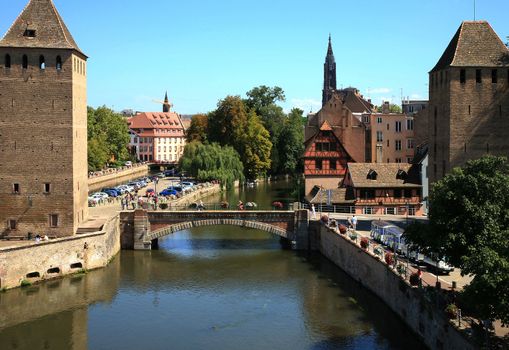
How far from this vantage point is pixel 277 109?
385 ft

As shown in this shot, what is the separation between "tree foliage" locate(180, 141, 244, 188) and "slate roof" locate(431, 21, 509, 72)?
48.7 meters

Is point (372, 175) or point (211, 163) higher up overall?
point (211, 163)

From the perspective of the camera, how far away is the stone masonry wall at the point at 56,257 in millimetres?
40688

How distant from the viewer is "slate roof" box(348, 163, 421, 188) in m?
57.7

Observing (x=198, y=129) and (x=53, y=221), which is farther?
(x=198, y=129)

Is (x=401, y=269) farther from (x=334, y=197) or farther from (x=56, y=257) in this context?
(x=334, y=197)

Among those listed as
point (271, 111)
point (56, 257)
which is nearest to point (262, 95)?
point (271, 111)

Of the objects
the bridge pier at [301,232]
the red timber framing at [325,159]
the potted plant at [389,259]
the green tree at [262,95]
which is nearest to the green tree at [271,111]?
the green tree at [262,95]

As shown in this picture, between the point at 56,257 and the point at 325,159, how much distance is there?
107 ft

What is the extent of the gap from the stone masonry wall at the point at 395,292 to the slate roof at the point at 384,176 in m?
8.38

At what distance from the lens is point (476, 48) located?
49.1 metres

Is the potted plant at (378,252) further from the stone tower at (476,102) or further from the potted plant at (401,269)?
the stone tower at (476,102)


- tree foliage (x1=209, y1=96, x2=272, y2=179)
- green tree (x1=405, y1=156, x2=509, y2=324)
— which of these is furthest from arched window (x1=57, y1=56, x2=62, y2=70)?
tree foliage (x1=209, y1=96, x2=272, y2=179)

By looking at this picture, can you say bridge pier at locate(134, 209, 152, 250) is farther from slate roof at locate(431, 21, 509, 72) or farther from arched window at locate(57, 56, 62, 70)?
slate roof at locate(431, 21, 509, 72)
